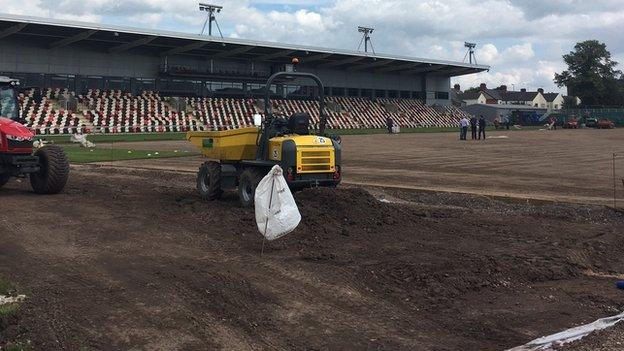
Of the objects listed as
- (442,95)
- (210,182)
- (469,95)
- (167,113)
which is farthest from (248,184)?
(469,95)

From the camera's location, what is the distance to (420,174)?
20.6m

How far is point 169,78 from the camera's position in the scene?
220 ft

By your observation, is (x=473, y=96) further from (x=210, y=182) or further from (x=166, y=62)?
(x=210, y=182)

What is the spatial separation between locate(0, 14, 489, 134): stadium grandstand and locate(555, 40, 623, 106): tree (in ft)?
146

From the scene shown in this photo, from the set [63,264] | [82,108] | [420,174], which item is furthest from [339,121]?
[63,264]

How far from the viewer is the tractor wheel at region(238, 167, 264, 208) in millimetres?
12325

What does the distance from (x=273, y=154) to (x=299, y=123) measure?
0.82 m

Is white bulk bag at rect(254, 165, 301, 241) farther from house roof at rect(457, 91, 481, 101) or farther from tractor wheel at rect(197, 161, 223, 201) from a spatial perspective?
house roof at rect(457, 91, 481, 101)

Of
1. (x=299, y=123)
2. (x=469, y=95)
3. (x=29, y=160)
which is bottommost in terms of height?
(x=29, y=160)

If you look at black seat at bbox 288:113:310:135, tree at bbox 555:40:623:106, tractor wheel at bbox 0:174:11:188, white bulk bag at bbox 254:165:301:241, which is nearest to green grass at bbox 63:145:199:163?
tractor wheel at bbox 0:174:11:188

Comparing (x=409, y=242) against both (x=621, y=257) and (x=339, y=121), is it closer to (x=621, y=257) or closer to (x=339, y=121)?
(x=621, y=257)

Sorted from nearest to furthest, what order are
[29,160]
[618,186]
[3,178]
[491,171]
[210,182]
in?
[210,182], [29,160], [3,178], [618,186], [491,171]

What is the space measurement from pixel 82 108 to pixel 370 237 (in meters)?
51.3

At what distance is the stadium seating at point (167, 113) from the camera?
5238 cm
